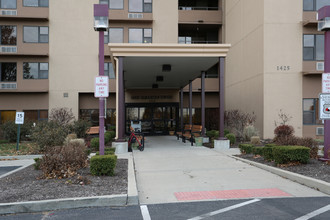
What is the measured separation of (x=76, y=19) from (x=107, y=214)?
66.9 feet

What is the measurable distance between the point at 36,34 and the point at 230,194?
21.1 meters

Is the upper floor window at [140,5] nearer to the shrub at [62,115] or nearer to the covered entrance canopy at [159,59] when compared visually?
the covered entrance canopy at [159,59]

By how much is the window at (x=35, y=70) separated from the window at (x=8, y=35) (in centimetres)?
204

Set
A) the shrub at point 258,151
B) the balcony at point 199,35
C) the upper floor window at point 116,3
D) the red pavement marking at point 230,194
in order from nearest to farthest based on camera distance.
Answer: the red pavement marking at point 230,194 < the shrub at point 258,151 < the upper floor window at point 116,3 < the balcony at point 199,35

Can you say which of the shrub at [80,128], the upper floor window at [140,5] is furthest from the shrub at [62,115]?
the upper floor window at [140,5]

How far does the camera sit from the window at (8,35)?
21.3 m

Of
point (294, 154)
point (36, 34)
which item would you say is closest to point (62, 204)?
point (294, 154)

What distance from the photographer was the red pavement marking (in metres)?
5.69

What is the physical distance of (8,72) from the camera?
21594mm

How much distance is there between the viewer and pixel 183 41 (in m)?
26.1

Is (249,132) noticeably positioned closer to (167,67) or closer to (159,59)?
(167,67)

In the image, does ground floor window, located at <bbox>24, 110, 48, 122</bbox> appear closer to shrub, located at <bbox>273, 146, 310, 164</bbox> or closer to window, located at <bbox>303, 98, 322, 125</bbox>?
shrub, located at <bbox>273, 146, 310, 164</bbox>

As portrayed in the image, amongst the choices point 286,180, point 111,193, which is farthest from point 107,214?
point 286,180

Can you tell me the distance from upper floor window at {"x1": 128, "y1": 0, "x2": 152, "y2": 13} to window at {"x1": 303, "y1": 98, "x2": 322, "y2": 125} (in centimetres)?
1412
